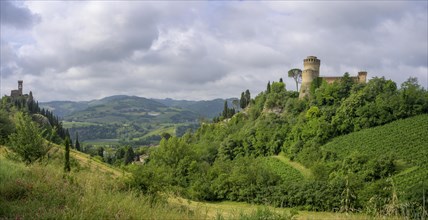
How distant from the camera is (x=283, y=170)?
58.5 meters

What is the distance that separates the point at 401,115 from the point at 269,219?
6000cm

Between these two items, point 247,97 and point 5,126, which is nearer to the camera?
point 5,126

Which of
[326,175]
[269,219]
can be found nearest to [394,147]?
[326,175]

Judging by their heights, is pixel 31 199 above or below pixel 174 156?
above

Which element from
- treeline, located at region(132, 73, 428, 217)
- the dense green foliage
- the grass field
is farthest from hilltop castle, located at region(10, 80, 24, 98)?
the grass field

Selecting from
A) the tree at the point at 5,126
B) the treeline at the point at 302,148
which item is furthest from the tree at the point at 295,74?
the tree at the point at 5,126

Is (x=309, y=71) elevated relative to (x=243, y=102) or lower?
elevated

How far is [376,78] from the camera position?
68.2 m

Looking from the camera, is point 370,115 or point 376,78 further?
point 376,78

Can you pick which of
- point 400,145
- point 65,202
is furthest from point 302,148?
point 65,202

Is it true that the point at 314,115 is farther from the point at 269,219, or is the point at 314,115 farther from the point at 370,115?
the point at 269,219

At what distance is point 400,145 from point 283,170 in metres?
18.3

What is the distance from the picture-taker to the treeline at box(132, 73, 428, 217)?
41.7 meters

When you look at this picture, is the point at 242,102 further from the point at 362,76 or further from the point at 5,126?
the point at 5,126
